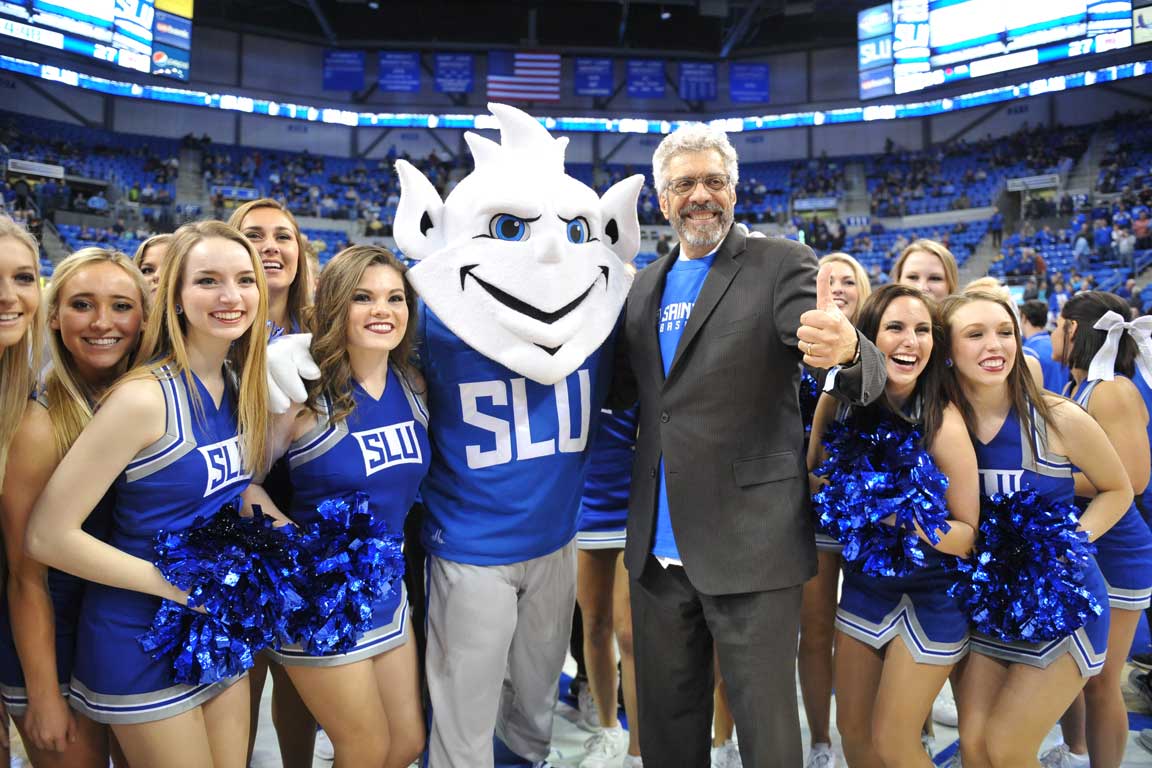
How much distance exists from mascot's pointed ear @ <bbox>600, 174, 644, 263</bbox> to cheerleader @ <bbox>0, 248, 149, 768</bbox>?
4.76ft

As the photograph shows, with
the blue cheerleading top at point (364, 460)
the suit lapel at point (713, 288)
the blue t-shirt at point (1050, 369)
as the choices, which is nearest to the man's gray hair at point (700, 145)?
the suit lapel at point (713, 288)

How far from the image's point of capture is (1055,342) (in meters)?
4.11

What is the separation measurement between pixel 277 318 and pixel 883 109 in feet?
69.5

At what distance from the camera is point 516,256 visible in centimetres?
243

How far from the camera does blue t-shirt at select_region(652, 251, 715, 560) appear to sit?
235cm

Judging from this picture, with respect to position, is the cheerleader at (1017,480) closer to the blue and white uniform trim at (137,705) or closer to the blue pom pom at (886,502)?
the blue pom pom at (886,502)

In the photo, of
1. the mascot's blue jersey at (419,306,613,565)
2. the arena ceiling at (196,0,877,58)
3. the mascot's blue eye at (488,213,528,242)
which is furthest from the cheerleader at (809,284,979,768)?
the arena ceiling at (196,0,877,58)

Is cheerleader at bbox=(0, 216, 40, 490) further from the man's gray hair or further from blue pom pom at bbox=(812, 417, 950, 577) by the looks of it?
blue pom pom at bbox=(812, 417, 950, 577)

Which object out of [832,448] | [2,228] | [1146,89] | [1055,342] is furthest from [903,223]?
[2,228]

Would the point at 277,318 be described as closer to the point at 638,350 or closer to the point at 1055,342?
the point at 638,350

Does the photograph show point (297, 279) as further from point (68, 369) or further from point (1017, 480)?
point (1017, 480)

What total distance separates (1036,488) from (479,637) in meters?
1.75

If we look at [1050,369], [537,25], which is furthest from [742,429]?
[537,25]

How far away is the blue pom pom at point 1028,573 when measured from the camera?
2199mm
